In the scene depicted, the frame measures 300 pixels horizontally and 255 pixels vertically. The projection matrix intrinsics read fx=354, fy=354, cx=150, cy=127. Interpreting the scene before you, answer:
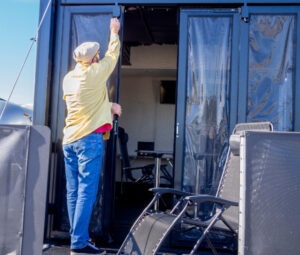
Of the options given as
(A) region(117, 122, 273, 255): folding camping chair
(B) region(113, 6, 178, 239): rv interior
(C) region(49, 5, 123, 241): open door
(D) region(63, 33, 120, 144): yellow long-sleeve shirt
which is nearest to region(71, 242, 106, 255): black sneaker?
(A) region(117, 122, 273, 255): folding camping chair

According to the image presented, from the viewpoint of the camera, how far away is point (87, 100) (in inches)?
122

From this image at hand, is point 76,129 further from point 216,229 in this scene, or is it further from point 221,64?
point 221,64

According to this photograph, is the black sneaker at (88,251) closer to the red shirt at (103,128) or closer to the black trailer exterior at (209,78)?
the black trailer exterior at (209,78)

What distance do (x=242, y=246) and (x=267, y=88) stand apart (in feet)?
6.94

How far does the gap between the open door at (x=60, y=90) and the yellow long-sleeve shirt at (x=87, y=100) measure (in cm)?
68

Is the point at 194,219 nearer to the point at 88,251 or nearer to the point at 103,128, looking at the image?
the point at 88,251

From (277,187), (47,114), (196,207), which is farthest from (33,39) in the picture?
(277,187)

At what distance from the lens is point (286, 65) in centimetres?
371

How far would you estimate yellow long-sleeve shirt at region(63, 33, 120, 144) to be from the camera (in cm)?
309

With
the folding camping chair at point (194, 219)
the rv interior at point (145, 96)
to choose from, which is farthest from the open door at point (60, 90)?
the rv interior at point (145, 96)

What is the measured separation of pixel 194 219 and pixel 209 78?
161 cm

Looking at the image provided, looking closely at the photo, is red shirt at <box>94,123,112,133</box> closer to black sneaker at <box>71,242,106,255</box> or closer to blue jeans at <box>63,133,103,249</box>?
blue jeans at <box>63,133,103,249</box>

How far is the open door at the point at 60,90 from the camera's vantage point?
12.4 feet

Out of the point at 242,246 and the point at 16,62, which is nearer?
the point at 242,246
